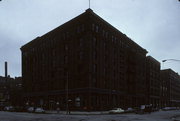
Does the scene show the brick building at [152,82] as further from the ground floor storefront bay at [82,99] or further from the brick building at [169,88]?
the ground floor storefront bay at [82,99]

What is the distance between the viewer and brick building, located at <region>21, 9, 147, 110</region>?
6116 centimetres

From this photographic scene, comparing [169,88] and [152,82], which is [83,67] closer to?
[152,82]

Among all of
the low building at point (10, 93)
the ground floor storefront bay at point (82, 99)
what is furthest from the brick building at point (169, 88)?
the low building at point (10, 93)

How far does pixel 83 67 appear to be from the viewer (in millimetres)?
61656

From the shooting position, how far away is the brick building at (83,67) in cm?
6116

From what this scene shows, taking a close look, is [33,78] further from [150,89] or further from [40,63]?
[150,89]

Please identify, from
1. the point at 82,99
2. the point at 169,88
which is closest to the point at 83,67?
the point at 82,99

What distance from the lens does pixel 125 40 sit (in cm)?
8175

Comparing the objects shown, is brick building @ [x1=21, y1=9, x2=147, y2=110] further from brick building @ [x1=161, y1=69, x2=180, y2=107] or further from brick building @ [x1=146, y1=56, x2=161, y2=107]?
brick building @ [x1=161, y1=69, x2=180, y2=107]

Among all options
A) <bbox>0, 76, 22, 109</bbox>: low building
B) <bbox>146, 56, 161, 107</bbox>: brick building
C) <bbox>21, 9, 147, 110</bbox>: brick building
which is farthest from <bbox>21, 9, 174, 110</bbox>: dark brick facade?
<bbox>0, 76, 22, 109</bbox>: low building

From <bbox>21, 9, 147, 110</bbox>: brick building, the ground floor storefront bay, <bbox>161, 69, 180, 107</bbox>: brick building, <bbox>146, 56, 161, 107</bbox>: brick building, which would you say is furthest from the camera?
<bbox>161, 69, 180, 107</bbox>: brick building

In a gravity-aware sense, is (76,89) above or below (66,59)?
below

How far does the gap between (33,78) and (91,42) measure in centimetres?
3250

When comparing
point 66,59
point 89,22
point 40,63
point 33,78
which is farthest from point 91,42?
point 33,78
